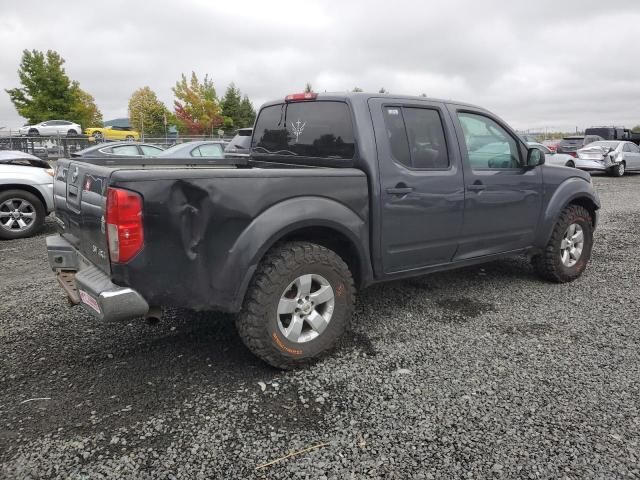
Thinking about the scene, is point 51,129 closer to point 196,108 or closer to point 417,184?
point 196,108

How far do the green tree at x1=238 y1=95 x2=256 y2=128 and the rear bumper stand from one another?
4681 centimetres

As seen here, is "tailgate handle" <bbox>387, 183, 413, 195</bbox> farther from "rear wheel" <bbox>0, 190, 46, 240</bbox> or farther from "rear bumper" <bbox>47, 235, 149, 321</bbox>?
"rear wheel" <bbox>0, 190, 46, 240</bbox>

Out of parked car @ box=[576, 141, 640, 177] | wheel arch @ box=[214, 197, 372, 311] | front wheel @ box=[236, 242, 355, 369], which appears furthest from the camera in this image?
parked car @ box=[576, 141, 640, 177]

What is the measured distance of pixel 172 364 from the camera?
3.32 metres

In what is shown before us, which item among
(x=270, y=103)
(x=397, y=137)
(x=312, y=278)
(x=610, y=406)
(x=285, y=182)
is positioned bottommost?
(x=610, y=406)

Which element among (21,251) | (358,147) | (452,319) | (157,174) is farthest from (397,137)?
(21,251)

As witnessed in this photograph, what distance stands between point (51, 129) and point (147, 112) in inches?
826

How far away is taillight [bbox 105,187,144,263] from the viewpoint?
8.34 feet

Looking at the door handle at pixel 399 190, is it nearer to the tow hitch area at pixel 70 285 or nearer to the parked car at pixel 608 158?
the tow hitch area at pixel 70 285

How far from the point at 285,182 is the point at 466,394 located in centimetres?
169

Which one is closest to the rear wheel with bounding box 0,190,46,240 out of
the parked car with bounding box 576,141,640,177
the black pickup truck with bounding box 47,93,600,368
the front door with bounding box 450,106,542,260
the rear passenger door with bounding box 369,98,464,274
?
the black pickup truck with bounding box 47,93,600,368

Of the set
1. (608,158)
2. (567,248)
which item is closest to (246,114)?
(608,158)

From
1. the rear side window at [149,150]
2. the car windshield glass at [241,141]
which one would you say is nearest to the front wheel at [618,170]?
the car windshield glass at [241,141]

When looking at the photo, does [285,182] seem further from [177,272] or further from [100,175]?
[100,175]
